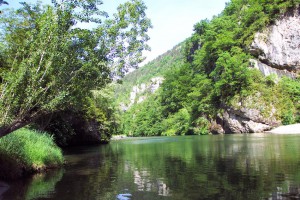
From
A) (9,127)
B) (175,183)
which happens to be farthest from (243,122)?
(9,127)

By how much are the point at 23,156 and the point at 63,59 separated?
19.1 ft

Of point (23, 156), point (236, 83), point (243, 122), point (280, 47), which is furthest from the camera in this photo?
point (280, 47)

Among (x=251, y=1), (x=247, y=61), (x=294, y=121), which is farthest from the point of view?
(x=251, y=1)

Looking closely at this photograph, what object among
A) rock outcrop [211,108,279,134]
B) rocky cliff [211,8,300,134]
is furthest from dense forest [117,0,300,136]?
rocky cliff [211,8,300,134]

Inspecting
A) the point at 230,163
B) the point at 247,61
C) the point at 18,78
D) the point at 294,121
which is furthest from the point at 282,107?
the point at 18,78

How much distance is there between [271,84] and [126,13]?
5462cm

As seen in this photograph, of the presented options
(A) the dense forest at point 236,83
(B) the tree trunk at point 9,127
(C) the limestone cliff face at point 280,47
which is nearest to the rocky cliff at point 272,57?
(C) the limestone cliff face at point 280,47

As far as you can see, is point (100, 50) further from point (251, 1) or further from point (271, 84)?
point (251, 1)

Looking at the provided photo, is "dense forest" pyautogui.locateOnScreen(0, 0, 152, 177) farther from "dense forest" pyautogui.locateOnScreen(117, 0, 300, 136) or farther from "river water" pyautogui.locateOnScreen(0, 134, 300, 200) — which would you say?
"dense forest" pyautogui.locateOnScreen(117, 0, 300, 136)

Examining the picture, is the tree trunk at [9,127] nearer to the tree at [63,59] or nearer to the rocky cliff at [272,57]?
the tree at [63,59]

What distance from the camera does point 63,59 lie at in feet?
42.9

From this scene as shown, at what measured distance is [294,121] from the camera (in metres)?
57.0

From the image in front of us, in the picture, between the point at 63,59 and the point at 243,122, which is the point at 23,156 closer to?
the point at 63,59

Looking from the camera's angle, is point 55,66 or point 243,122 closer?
point 55,66
